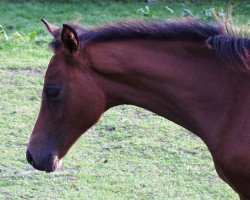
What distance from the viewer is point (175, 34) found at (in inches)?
147

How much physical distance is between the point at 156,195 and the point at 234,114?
189 cm

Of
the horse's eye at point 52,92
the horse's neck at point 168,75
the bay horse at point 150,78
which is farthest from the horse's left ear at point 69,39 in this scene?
the horse's eye at point 52,92

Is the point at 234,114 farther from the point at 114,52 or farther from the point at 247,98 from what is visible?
the point at 114,52

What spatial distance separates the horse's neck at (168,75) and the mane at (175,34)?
0.04 meters

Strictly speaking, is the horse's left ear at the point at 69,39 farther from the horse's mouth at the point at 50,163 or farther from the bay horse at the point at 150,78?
the horse's mouth at the point at 50,163

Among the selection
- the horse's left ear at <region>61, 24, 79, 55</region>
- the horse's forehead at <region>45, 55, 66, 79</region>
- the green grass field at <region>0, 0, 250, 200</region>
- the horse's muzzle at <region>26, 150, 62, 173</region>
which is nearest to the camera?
the horse's left ear at <region>61, 24, 79, 55</region>

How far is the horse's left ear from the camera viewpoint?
358 centimetres

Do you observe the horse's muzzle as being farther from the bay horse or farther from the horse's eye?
the horse's eye

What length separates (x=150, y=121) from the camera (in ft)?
22.6

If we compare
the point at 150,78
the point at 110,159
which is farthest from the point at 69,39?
the point at 110,159

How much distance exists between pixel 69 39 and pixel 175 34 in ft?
2.00

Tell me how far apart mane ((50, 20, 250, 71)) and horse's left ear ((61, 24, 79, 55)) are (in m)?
0.07

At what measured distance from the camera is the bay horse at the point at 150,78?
11.9 feet

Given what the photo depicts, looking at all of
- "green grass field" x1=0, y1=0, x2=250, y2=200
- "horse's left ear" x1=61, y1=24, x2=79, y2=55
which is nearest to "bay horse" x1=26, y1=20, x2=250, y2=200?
"horse's left ear" x1=61, y1=24, x2=79, y2=55
